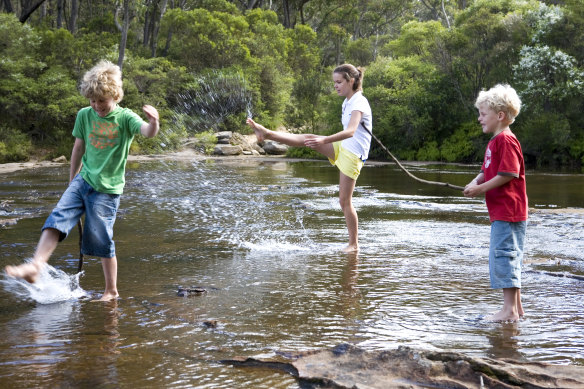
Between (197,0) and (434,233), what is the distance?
47869 mm

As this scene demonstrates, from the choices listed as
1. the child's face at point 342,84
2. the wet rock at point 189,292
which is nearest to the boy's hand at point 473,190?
the wet rock at point 189,292

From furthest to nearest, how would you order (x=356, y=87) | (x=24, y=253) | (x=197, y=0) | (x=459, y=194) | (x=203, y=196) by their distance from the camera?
(x=197, y=0), (x=459, y=194), (x=203, y=196), (x=356, y=87), (x=24, y=253)

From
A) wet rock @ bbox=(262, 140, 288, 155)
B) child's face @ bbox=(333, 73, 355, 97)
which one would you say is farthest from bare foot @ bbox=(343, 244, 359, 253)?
wet rock @ bbox=(262, 140, 288, 155)

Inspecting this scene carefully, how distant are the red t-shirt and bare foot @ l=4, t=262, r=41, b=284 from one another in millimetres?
3043

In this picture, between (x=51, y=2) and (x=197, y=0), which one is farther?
(x=51, y=2)

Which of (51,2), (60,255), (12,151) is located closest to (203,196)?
(60,255)

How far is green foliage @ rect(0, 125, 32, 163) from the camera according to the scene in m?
27.6

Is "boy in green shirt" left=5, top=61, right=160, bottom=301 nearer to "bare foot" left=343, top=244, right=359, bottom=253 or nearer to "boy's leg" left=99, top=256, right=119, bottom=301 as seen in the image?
"boy's leg" left=99, top=256, right=119, bottom=301

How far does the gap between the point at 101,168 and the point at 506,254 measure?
288cm

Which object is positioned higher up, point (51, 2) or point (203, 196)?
point (51, 2)

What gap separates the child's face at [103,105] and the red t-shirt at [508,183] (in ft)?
8.89

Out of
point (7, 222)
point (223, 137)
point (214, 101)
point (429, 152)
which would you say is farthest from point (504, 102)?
point (214, 101)

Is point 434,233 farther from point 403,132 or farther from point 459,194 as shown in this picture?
point 403,132

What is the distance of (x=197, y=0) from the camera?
172ft
